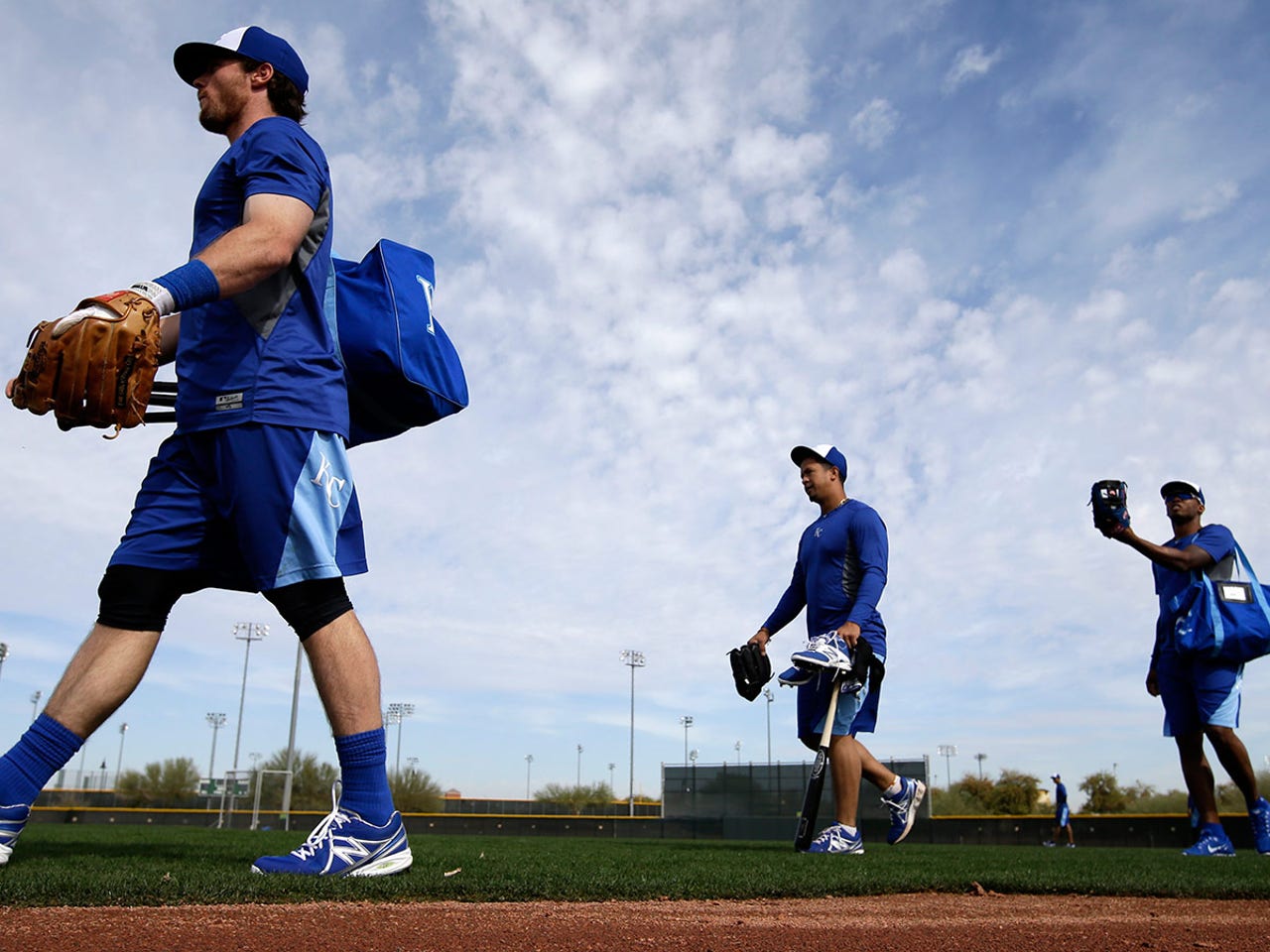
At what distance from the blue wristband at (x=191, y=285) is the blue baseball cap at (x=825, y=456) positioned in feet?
14.0

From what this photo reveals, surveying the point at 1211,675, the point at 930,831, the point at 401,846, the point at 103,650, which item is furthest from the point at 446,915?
the point at 930,831

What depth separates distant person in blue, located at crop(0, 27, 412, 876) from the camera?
286cm

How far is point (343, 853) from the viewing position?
2.86 m

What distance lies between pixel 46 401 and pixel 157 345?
33 cm

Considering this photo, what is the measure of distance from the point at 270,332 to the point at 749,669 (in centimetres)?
386

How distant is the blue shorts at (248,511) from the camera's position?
289 centimetres

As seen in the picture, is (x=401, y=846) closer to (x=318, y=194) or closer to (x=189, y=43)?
(x=318, y=194)

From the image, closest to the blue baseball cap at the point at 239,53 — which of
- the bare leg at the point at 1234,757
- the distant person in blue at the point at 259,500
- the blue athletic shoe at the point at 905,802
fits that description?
the distant person in blue at the point at 259,500

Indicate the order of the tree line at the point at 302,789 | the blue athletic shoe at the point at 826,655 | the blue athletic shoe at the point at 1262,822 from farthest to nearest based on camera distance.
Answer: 1. the tree line at the point at 302,789
2. the blue athletic shoe at the point at 1262,822
3. the blue athletic shoe at the point at 826,655

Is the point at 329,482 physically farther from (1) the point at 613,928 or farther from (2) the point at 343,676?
(1) the point at 613,928

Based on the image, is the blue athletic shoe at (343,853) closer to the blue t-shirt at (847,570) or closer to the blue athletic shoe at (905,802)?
the blue t-shirt at (847,570)

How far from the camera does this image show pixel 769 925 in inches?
97.3

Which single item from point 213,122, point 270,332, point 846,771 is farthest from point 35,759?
point 846,771

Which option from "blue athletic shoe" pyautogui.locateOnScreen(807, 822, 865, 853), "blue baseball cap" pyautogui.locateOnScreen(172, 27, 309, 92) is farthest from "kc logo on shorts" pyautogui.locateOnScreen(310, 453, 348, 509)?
"blue athletic shoe" pyautogui.locateOnScreen(807, 822, 865, 853)
